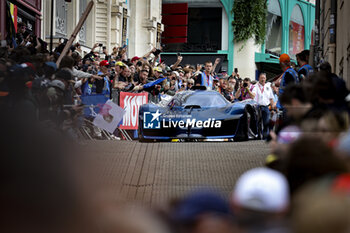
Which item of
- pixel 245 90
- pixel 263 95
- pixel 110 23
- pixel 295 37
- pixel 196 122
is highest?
pixel 295 37

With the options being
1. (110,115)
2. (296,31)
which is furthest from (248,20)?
(110,115)

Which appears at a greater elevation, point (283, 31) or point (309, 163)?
point (283, 31)

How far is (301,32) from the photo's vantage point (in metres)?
71.6

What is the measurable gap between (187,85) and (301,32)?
49.7m

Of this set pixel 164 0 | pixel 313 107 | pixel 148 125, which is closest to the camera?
pixel 313 107

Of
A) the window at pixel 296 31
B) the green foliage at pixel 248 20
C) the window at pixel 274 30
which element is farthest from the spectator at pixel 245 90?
the window at pixel 296 31

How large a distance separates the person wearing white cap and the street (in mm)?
5073

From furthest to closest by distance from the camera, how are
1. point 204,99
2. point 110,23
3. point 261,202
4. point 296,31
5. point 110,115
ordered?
1. point 296,31
2. point 110,23
3. point 204,99
4. point 110,115
5. point 261,202

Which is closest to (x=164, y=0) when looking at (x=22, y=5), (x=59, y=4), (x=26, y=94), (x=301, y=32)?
A: (x=301, y=32)

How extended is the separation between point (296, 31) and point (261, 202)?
67.9 m

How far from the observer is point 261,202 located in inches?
114

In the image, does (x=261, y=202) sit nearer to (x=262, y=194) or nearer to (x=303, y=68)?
(x=262, y=194)

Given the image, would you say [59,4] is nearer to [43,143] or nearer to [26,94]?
[26,94]

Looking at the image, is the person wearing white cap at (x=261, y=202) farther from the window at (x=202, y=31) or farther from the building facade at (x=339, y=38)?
the window at (x=202, y=31)
